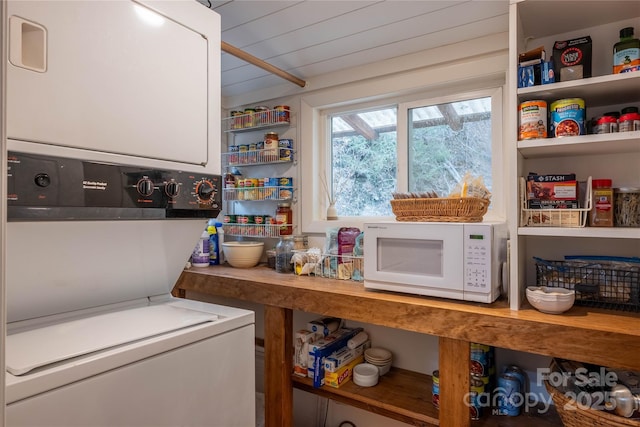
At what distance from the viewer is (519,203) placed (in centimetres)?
139

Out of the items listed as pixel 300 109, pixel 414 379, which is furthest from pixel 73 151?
pixel 414 379

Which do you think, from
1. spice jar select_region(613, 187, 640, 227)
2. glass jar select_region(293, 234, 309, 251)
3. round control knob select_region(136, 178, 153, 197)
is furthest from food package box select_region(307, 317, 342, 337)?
spice jar select_region(613, 187, 640, 227)

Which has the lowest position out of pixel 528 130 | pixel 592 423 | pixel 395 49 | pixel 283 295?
pixel 592 423

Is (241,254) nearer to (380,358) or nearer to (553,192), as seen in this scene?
(380,358)

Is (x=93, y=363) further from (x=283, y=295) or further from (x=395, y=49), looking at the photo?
(x=395, y=49)

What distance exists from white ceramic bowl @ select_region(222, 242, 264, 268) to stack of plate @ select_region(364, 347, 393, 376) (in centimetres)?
87

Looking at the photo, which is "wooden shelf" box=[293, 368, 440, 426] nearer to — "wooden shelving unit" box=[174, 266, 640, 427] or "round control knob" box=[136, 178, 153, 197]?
"wooden shelving unit" box=[174, 266, 640, 427]

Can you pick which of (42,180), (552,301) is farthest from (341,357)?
(42,180)

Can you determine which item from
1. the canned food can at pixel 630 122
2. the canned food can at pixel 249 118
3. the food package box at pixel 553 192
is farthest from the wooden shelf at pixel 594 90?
the canned food can at pixel 249 118

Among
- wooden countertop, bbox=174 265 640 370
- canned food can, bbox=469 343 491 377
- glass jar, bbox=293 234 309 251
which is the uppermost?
glass jar, bbox=293 234 309 251

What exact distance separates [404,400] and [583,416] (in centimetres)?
69

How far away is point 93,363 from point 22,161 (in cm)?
49

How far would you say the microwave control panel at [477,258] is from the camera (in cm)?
136

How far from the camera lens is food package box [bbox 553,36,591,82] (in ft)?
4.39
